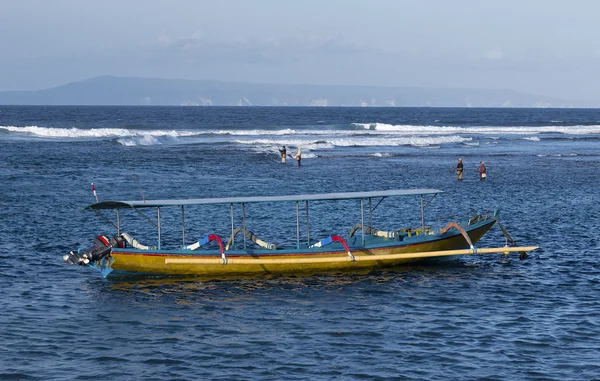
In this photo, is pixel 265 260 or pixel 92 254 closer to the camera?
pixel 92 254

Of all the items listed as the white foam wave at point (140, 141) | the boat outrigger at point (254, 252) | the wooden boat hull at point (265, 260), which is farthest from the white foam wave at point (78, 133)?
the wooden boat hull at point (265, 260)

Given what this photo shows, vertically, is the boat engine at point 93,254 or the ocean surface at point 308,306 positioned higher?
the boat engine at point 93,254

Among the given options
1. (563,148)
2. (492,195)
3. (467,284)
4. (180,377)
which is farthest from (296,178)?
(563,148)

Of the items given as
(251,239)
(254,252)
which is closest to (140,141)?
(251,239)

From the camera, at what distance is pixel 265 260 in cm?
2558

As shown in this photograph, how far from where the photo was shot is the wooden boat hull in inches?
989

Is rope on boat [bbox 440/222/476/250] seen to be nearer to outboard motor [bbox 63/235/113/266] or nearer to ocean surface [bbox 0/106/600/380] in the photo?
ocean surface [bbox 0/106/600/380]

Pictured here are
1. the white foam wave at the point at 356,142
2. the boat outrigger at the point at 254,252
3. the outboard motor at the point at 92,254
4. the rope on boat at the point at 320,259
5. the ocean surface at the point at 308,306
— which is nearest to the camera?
the ocean surface at the point at 308,306

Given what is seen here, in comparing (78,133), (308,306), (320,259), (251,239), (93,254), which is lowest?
(308,306)

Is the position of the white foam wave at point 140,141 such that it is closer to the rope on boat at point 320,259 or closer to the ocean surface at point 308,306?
the ocean surface at point 308,306

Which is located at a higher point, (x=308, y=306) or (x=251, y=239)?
(x=251, y=239)

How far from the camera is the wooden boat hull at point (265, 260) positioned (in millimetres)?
25125

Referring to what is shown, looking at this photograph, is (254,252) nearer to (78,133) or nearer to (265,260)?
(265,260)

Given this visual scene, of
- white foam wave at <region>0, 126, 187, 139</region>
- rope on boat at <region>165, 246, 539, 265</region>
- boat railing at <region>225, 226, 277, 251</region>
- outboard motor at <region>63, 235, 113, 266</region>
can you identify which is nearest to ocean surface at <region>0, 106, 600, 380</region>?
rope on boat at <region>165, 246, 539, 265</region>
